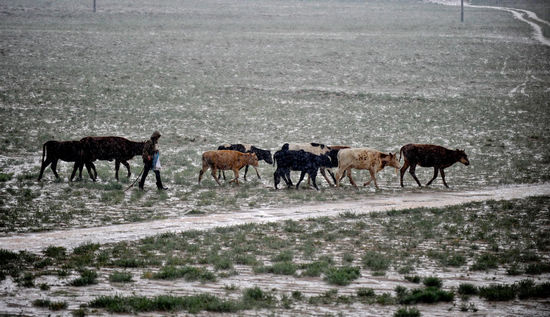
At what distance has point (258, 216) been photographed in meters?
15.7

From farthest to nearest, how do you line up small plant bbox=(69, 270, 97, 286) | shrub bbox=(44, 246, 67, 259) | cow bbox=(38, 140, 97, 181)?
cow bbox=(38, 140, 97, 181), shrub bbox=(44, 246, 67, 259), small plant bbox=(69, 270, 97, 286)

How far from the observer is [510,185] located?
20328mm

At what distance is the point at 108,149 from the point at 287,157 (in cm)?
694

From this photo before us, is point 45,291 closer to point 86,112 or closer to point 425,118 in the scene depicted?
point 86,112

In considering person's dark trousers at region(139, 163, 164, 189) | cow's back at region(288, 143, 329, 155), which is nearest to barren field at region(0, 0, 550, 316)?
person's dark trousers at region(139, 163, 164, 189)

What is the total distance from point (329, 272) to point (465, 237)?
15.4 ft

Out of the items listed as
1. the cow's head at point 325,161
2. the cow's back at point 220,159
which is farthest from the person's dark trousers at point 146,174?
the cow's head at point 325,161

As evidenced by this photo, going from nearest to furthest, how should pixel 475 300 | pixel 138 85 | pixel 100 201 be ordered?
pixel 475 300
pixel 100 201
pixel 138 85

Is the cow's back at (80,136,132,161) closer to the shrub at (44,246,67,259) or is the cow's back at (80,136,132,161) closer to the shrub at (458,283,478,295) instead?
the shrub at (44,246,67,259)

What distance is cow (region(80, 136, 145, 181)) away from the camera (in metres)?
20.1

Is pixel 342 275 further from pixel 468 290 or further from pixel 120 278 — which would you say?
pixel 120 278

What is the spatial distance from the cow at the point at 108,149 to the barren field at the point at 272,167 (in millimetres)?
1018

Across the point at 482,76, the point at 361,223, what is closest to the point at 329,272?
the point at 361,223

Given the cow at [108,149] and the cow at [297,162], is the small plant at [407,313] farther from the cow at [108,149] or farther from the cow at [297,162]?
the cow at [108,149]
